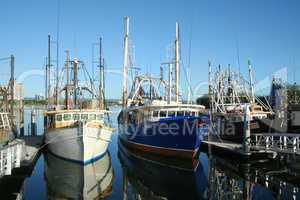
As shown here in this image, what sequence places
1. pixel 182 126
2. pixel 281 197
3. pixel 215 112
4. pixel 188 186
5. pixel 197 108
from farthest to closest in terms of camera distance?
1. pixel 215 112
2. pixel 197 108
3. pixel 182 126
4. pixel 188 186
5. pixel 281 197

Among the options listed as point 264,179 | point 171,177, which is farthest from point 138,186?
point 264,179

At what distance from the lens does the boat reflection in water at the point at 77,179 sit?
65.2 ft

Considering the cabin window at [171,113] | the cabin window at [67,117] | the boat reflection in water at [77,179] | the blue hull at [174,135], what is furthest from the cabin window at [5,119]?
the cabin window at [171,113]

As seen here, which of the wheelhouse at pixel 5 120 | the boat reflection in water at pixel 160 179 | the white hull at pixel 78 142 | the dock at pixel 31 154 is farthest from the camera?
the wheelhouse at pixel 5 120

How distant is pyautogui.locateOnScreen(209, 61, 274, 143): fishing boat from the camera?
111 ft

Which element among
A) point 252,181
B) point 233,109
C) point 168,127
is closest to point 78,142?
point 168,127

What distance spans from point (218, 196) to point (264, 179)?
4.45 metres

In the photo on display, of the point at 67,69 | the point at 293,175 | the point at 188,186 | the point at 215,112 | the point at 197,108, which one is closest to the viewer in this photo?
the point at 188,186

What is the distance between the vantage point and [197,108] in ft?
99.7

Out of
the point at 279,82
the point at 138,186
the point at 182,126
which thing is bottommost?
the point at 138,186

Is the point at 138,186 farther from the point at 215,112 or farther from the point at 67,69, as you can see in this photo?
the point at 215,112

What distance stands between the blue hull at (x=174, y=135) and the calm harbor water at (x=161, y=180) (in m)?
1.04

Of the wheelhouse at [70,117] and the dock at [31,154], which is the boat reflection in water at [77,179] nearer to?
the dock at [31,154]

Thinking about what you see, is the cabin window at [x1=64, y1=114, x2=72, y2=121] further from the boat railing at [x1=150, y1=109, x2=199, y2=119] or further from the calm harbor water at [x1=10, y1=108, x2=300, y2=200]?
the boat railing at [x1=150, y1=109, x2=199, y2=119]
